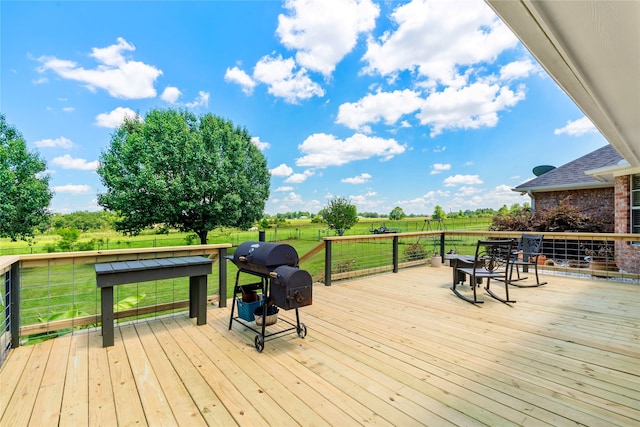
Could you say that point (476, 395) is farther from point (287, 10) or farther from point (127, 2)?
point (127, 2)

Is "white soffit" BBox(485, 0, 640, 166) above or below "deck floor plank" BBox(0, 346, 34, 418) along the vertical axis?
above

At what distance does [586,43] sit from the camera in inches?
79.9

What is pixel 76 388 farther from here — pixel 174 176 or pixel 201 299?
pixel 174 176

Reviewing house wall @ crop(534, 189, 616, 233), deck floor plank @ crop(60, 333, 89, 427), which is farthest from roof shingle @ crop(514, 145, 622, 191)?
deck floor plank @ crop(60, 333, 89, 427)

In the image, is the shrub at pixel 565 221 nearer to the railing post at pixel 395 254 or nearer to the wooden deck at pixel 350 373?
the railing post at pixel 395 254

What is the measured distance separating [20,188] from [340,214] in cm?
1617

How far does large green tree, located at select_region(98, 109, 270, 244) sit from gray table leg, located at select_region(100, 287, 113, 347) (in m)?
12.1

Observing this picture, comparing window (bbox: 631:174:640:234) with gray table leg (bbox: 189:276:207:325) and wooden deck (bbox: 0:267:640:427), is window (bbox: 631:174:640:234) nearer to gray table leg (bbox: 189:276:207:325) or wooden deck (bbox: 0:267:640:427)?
wooden deck (bbox: 0:267:640:427)

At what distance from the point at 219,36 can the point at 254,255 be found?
1514 cm

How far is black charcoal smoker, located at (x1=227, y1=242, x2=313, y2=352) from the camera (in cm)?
273

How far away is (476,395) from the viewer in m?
2.03

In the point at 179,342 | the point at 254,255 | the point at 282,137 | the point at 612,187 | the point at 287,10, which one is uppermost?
the point at 287,10

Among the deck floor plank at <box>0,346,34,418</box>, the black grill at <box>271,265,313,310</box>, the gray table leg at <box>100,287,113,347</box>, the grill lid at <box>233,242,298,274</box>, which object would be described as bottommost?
the deck floor plank at <box>0,346,34,418</box>

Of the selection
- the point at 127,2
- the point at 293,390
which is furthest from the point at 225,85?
the point at 293,390
